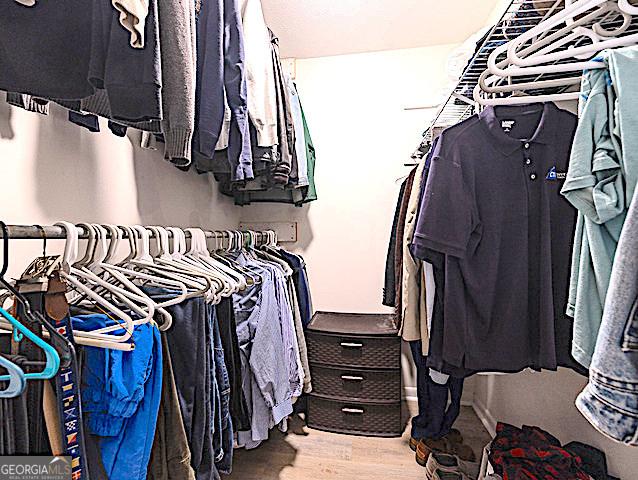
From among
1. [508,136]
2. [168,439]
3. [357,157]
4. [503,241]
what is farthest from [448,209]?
[357,157]

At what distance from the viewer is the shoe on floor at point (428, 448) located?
6.15 ft

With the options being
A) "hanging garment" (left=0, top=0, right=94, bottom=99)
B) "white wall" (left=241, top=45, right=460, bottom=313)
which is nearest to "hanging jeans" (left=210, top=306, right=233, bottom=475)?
"hanging garment" (left=0, top=0, right=94, bottom=99)

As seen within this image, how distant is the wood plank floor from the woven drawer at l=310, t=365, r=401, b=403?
22 centimetres

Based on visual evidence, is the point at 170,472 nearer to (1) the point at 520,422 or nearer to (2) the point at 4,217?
(2) the point at 4,217

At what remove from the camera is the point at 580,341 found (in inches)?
26.8

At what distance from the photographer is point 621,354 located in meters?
0.51

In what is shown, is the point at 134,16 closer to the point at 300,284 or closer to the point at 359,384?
the point at 300,284

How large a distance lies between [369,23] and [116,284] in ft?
7.10

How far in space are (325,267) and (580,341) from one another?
7.09 feet

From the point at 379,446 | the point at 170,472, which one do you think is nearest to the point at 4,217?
the point at 170,472

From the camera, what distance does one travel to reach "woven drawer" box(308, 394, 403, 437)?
2.19 metres

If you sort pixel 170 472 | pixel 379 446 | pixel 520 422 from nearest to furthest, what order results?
pixel 170 472 → pixel 520 422 → pixel 379 446

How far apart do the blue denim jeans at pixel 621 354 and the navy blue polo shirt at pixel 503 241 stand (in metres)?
0.66

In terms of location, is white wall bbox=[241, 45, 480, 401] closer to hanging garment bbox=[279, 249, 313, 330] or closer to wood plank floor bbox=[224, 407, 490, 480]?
hanging garment bbox=[279, 249, 313, 330]
